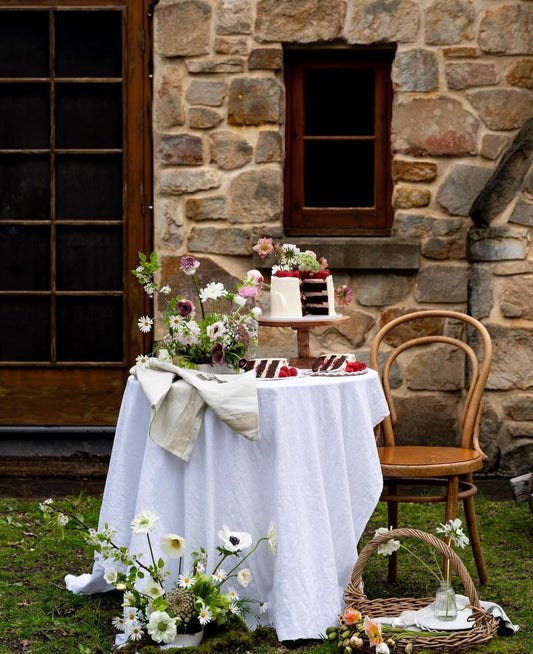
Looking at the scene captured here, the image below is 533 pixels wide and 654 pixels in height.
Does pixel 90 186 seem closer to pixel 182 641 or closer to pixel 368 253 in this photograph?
pixel 368 253

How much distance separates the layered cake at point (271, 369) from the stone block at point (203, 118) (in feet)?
7.48

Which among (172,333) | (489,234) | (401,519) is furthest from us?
(489,234)

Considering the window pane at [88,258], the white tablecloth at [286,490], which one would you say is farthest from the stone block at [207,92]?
the white tablecloth at [286,490]

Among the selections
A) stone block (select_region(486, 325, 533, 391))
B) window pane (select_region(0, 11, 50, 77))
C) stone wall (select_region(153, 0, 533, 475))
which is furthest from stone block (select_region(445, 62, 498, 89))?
window pane (select_region(0, 11, 50, 77))

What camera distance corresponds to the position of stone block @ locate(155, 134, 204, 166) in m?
5.51

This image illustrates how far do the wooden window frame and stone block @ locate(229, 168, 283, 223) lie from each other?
0.59 feet

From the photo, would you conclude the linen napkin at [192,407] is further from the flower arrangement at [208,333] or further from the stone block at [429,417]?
the stone block at [429,417]

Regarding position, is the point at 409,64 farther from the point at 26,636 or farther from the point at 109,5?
the point at 26,636

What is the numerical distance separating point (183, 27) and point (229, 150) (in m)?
0.65

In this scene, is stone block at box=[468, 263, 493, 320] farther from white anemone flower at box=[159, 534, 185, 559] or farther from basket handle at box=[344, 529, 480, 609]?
white anemone flower at box=[159, 534, 185, 559]

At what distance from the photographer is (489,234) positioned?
524cm

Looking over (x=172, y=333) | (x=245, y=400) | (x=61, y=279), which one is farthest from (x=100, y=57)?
(x=245, y=400)

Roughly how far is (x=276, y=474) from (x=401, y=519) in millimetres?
1633

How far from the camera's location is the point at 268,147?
18.0 feet
